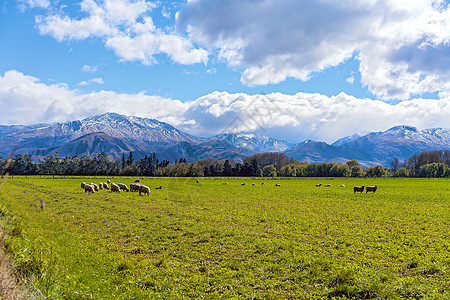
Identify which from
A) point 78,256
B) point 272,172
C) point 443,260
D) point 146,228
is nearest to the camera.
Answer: point 78,256

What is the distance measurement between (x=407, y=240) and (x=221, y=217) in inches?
656

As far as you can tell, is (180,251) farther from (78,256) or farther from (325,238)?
(325,238)

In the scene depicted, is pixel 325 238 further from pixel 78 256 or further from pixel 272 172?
pixel 272 172

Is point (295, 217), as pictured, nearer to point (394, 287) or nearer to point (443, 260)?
point (443, 260)

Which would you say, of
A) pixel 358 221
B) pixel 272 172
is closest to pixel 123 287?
pixel 358 221

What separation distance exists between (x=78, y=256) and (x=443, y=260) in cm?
2118

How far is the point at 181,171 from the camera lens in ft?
529

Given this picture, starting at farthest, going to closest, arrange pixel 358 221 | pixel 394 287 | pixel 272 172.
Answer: pixel 272 172
pixel 358 221
pixel 394 287

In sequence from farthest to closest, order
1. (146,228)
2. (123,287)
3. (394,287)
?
(146,228) < (394,287) < (123,287)

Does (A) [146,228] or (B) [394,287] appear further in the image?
(A) [146,228]

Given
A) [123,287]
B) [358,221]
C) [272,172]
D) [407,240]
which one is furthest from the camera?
[272,172]

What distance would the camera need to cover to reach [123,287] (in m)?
11.0

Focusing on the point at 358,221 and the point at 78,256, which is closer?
the point at 78,256

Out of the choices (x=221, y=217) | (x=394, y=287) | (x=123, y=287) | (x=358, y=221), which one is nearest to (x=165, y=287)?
(x=123, y=287)
